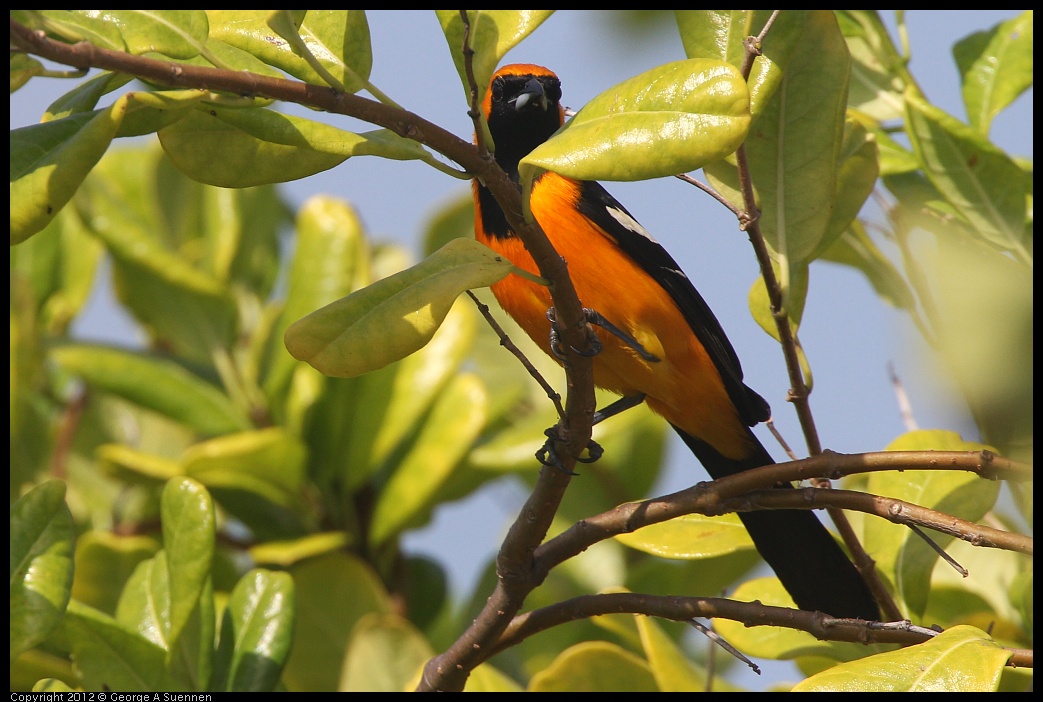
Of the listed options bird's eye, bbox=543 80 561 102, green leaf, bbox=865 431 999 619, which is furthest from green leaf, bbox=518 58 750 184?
bird's eye, bbox=543 80 561 102

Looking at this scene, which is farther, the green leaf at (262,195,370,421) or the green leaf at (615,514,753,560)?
the green leaf at (262,195,370,421)

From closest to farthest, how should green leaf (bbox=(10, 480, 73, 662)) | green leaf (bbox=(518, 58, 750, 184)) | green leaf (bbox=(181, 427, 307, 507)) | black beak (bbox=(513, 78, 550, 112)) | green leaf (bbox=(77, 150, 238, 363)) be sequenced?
1. green leaf (bbox=(518, 58, 750, 184))
2. green leaf (bbox=(10, 480, 73, 662))
3. green leaf (bbox=(181, 427, 307, 507))
4. black beak (bbox=(513, 78, 550, 112))
5. green leaf (bbox=(77, 150, 238, 363))

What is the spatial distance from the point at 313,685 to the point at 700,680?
Answer: 133 cm

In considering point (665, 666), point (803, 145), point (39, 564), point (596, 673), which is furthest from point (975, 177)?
point (39, 564)

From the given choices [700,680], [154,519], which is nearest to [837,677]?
[700,680]

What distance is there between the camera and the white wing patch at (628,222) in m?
3.12

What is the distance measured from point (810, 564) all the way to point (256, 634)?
1.37m

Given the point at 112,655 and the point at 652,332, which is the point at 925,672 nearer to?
the point at 652,332

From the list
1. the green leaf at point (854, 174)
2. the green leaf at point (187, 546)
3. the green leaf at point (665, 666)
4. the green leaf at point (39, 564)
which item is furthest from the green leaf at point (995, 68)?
the green leaf at point (39, 564)

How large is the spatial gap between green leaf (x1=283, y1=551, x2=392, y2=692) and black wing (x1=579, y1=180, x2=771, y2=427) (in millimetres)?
1296

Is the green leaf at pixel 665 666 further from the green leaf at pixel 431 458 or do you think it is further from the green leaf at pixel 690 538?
the green leaf at pixel 431 458

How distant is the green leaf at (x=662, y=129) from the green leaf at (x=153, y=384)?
230 cm

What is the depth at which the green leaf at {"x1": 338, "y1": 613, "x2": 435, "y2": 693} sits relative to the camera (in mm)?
2783

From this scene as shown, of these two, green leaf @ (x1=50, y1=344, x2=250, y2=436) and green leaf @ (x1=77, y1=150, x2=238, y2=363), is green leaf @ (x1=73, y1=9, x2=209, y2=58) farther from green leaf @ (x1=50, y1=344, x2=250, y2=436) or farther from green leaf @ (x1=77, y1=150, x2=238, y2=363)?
green leaf @ (x1=77, y1=150, x2=238, y2=363)
